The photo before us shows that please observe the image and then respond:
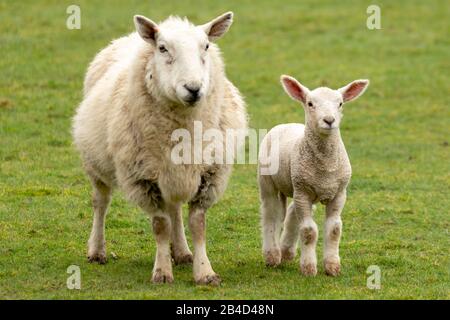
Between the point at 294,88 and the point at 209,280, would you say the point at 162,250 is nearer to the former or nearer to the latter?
the point at 209,280

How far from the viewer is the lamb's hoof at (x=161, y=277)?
28.1ft

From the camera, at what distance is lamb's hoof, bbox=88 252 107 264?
376 inches

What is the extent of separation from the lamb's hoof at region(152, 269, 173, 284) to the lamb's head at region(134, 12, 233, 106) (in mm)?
1435

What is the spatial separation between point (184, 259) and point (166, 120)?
1613mm

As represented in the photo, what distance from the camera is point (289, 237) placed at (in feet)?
31.3

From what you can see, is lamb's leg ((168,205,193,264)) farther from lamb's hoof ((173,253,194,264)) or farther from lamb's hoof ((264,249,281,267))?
lamb's hoof ((264,249,281,267))

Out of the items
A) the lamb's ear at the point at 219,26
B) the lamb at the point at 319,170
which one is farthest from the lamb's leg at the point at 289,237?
the lamb's ear at the point at 219,26

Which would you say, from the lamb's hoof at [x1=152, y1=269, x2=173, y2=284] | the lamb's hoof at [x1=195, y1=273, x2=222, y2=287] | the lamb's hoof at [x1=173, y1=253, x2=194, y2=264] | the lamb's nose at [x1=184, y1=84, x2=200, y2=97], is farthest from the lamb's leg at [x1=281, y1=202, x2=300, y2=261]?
the lamb's nose at [x1=184, y1=84, x2=200, y2=97]

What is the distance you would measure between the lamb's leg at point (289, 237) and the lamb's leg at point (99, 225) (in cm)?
166

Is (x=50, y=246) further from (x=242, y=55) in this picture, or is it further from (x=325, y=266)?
(x=242, y=55)

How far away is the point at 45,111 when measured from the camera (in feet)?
54.6

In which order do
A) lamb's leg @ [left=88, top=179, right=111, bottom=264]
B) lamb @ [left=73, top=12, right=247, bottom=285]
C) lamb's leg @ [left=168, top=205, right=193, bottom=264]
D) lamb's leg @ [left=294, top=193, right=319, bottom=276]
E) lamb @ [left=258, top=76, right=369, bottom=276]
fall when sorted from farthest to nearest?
lamb's leg @ [left=88, top=179, right=111, bottom=264] < lamb's leg @ [left=168, top=205, right=193, bottom=264] < lamb's leg @ [left=294, top=193, right=319, bottom=276] < lamb @ [left=258, top=76, right=369, bottom=276] < lamb @ [left=73, top=12, right=247, bottom=285]

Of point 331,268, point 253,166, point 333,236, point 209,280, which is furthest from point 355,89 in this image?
point 253,166

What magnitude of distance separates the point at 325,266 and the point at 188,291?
130cm
